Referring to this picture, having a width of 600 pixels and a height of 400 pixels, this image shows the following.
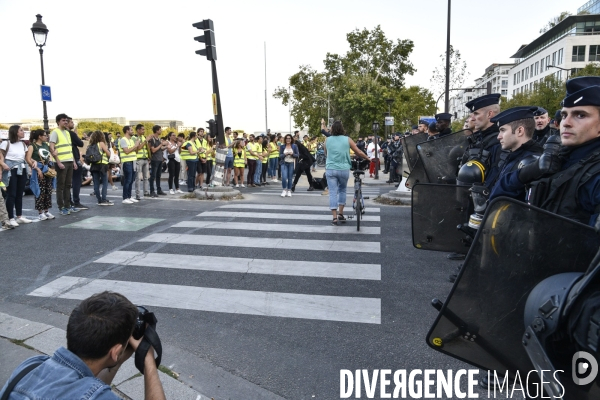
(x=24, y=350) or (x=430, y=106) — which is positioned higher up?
(x=430, y=106)

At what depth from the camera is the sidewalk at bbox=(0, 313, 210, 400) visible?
10.00 ft

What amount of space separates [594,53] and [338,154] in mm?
80093

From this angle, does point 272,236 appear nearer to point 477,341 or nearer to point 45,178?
point 45,178

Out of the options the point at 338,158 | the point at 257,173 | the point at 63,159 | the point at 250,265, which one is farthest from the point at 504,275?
the point at 257,173

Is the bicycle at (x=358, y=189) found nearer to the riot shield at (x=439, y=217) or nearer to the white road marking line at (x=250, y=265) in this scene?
the white road marking line at (x=250, y=265)

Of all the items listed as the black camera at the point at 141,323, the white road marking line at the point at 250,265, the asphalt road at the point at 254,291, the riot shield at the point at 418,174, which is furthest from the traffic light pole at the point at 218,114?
the black camera at the point at 141,323

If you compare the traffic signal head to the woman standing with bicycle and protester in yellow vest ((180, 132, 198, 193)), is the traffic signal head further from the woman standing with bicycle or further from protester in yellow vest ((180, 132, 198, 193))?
the woman standing with bicycle

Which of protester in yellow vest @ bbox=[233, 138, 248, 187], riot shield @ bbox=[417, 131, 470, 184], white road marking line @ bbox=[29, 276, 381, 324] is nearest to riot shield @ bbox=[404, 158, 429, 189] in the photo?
riot shield @ bbox=[417, 131, 470, 184]

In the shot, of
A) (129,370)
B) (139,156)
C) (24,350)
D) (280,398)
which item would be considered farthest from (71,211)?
(280,398)

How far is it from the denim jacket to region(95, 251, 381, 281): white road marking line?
156 inches

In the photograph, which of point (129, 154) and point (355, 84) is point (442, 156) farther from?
point (355, 84)

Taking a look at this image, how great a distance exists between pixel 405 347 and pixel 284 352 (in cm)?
97

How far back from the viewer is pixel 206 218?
9109 millimetres

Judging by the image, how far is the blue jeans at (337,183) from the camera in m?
8.23
